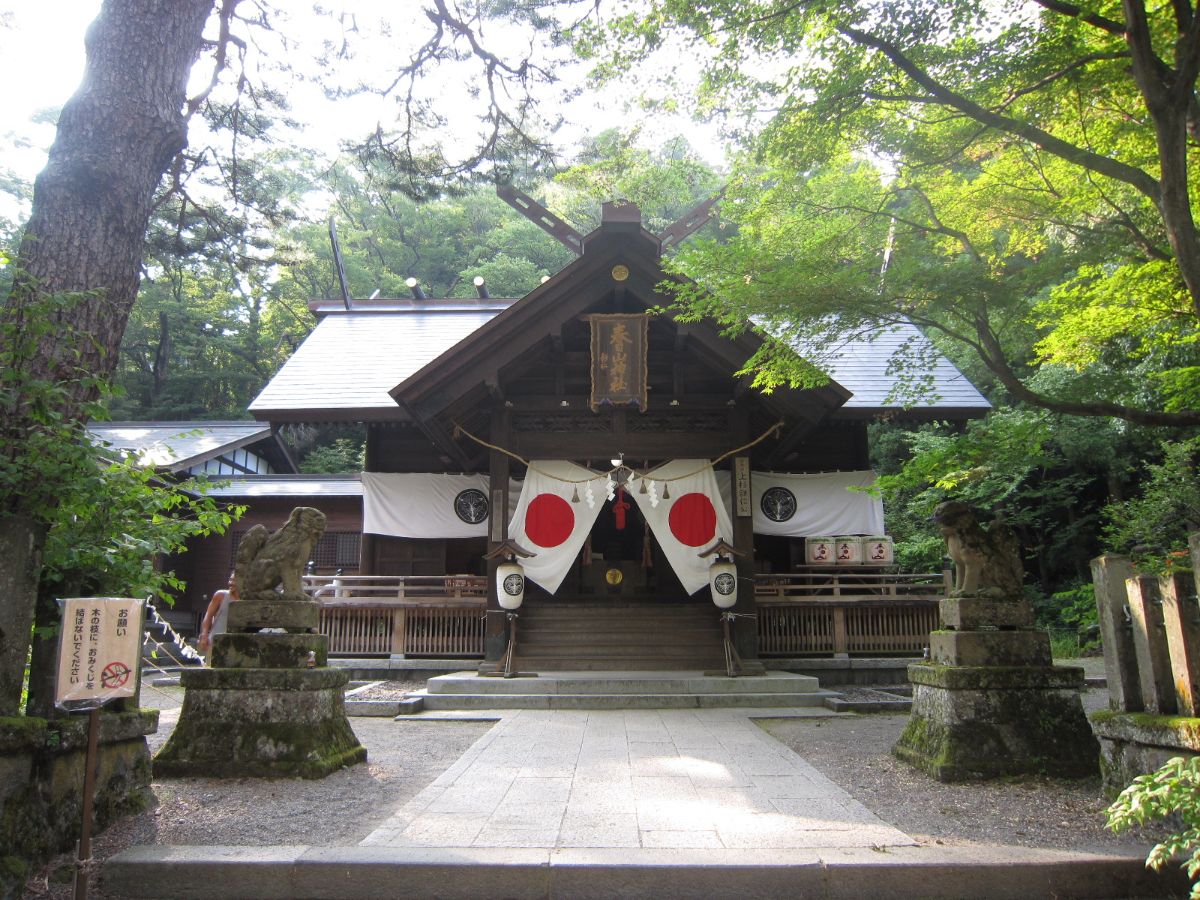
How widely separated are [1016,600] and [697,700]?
4610 millimetres

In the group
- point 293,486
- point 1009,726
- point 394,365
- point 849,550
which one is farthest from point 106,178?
point 293,486

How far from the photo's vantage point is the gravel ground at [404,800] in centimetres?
412

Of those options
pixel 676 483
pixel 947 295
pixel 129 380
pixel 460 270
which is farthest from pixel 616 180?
pixel 129 380

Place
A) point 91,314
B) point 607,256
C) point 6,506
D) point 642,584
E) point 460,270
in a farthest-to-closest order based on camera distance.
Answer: point 460,270 → point 642,584 → point 607,256 → point 91,314 → point 6,506

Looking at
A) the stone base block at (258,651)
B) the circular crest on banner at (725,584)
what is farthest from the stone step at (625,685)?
the stone base block at (258,651)

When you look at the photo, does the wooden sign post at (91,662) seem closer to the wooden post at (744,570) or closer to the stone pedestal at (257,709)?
the stone pedestal at (257,709)

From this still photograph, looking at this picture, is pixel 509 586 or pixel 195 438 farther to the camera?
pixel 195 438

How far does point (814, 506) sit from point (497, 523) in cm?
591

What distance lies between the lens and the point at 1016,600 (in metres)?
5.93

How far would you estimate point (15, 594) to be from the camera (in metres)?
3.81

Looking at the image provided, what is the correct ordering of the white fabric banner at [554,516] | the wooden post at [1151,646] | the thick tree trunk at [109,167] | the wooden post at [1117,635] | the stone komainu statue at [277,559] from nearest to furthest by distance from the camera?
1. the wooden post at [1151,646]
2. the wooden post at [1117,635]
3. the thick tree trunk at [109,167]
4. the stone komainu statue at [277,559]
5. the white fabric banner at [554,516]

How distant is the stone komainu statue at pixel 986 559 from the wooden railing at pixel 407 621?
772cm

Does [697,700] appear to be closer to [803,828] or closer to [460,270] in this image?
[803,828]

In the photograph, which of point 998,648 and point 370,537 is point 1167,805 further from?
point 370,537
